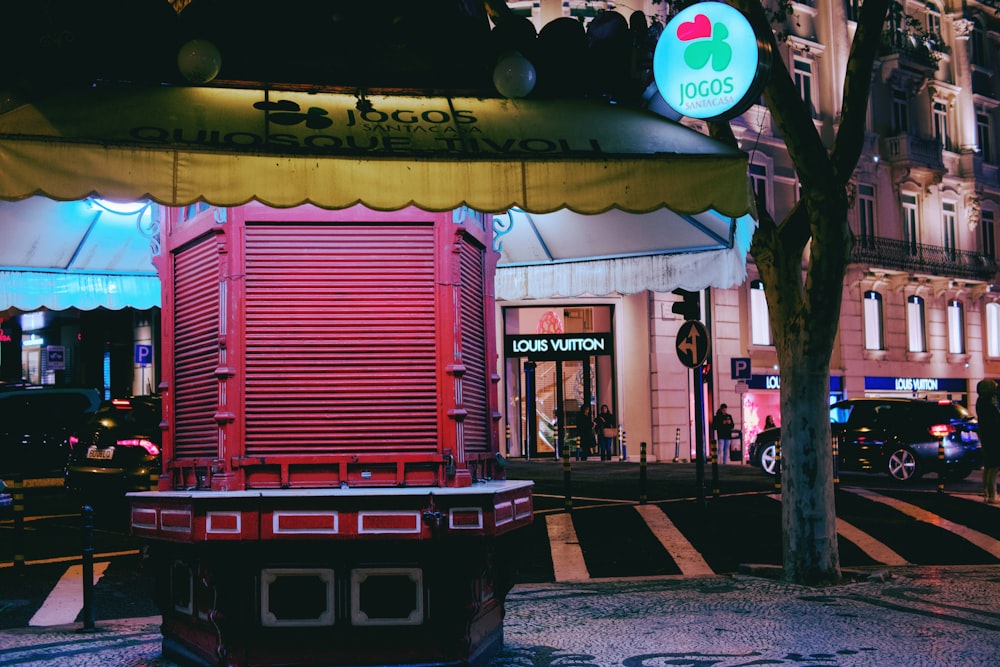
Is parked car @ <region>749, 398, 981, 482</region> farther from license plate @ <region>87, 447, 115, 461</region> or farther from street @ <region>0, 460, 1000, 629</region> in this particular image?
license plate @ <region>87, 447, 115, 461</region>

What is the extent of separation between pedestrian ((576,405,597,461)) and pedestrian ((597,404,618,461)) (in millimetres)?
245

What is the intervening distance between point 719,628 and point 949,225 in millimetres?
36622

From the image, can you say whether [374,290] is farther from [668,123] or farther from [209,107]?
[668,123]

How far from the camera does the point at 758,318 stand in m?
34.2

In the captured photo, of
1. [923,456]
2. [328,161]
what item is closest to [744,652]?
[328,161]

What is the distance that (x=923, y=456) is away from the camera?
69.1 ft

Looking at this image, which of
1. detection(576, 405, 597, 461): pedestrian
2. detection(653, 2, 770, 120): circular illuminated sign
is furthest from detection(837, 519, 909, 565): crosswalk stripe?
detection(576, 405, 597, 461): pedestrian

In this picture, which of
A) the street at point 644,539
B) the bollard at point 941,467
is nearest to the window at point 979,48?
the bollard at point 941,467

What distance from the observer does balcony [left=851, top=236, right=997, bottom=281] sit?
120 feet

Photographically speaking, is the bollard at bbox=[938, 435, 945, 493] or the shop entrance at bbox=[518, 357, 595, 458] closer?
the bollard at bbox=[938, 435, 945, 493]

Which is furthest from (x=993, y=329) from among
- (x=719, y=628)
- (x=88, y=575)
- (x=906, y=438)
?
(x=88, y=575)

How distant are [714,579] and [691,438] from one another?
2042 cm

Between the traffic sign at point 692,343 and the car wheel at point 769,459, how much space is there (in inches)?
281

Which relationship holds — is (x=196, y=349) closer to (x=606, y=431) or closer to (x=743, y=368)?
(x=743, y=368)
